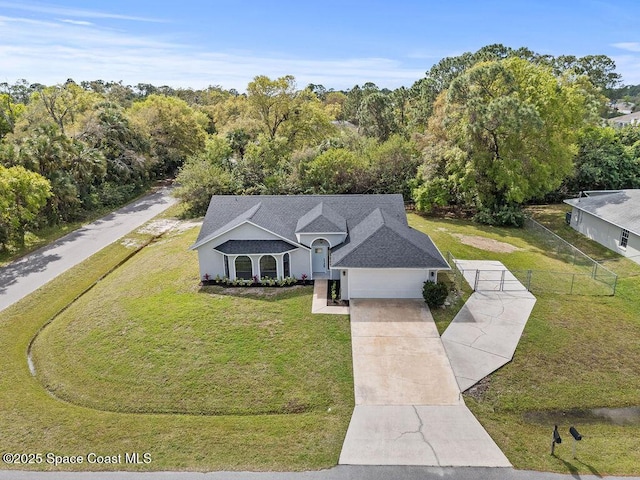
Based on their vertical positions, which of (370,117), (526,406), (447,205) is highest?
(370,117)

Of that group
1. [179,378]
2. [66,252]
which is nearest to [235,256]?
[179,378]

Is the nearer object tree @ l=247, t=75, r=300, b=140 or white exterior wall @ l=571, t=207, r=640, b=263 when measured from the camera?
white exterior wall @ l=571, t=207, r=640, b=263

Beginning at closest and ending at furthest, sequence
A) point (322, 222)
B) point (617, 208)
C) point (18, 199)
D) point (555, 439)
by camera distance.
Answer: point (555, 439), point (322, 222), point (18, 199), point (617, 208)

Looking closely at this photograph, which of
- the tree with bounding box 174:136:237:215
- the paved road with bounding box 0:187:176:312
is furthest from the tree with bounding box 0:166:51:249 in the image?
the tree with bounding box 174:136:237:215

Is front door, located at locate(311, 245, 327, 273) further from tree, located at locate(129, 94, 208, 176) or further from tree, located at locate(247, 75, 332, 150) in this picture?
tree, located at locate(129, 94, 208, 176)

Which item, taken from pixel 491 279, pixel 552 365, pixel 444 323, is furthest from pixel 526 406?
pixel 491 279

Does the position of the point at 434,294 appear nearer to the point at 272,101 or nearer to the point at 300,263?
the point at 300,263

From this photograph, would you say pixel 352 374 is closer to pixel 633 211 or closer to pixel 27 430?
pixel 27 430
